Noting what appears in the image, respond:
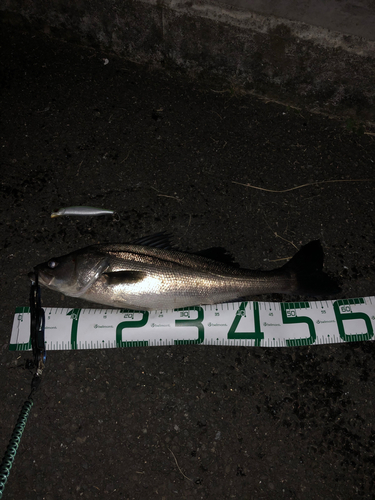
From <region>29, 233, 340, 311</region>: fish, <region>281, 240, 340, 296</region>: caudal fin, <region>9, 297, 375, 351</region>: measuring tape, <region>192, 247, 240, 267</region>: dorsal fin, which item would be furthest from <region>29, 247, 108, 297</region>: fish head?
<region>281, 240, 340, 296</region>: caudal fin

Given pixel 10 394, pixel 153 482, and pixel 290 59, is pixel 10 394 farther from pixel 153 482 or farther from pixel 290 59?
pixel 290 59

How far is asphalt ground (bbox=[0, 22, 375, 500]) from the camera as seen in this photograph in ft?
9.20

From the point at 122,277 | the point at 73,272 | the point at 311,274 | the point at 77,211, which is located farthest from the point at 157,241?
the point at 311,274

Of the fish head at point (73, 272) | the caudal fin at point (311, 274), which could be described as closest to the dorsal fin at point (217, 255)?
the caudal fin at point (311, 274)

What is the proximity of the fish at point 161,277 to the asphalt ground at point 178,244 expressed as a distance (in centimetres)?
44

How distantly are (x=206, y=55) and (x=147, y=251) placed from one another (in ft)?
10.1

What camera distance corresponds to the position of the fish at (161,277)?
2.91m

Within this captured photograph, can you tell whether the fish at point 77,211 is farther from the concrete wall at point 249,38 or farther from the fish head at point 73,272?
the concrete wall at point 249,38

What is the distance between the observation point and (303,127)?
4.19 metres

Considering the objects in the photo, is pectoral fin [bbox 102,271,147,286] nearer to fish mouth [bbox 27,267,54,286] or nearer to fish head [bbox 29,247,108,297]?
fish head [bbox 29,247,108,297]

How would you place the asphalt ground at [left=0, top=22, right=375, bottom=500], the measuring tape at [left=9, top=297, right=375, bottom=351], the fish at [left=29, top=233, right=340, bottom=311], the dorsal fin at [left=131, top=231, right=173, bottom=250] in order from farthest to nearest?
the dorsal fin at [left=131, top=231, right=173, bottom=250] < the measuring tape at [left=9, top=297, right=375, bottom=351] < the fish at [left=29, top=233, right=340, bottom=311] < the asphalt ground at [left=0, top=22, right=375, bottom=500]

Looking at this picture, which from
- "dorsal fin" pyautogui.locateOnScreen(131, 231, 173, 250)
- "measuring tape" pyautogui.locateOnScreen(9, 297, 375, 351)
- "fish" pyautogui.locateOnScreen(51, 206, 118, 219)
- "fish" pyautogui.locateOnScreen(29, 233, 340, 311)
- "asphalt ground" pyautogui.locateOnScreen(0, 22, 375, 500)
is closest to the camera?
"asphalt ground" pyautogui.locateOnScreen(0, 22, 375, 500)

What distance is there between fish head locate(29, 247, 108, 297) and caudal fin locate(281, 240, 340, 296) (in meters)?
2.05

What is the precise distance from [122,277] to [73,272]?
509 mm
